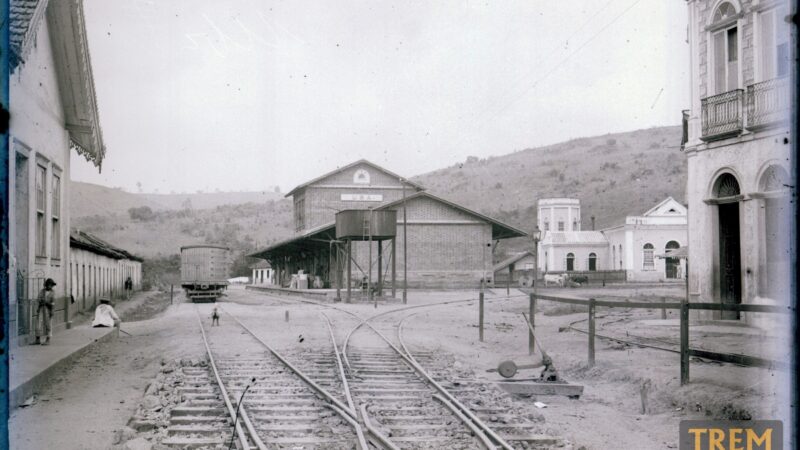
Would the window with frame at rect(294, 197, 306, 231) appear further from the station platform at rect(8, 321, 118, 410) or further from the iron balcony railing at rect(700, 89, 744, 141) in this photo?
the iron balcony railing at rect(700, 89, 744, 141)

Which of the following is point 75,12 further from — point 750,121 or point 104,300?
point 750,121

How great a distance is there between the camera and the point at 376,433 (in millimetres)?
6734

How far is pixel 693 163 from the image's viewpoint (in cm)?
1633

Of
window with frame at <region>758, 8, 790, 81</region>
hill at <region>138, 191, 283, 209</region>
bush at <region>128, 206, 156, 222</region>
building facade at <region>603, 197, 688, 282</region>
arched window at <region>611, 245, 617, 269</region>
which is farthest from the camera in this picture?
hill at <region>138, 191, 283, 209</region>

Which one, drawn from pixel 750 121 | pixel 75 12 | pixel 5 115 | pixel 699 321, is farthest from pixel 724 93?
pixel 5 115

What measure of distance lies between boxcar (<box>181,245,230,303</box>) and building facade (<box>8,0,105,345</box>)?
20.6m

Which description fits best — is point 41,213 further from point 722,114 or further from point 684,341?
point 722,114

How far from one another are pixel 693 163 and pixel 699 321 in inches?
145

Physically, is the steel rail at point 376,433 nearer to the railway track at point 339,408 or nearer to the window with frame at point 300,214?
the railway track at point 339,408

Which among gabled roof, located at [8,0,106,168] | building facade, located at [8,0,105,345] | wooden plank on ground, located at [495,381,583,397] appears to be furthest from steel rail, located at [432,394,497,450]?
gabled roof, located at [8,0,106,168]

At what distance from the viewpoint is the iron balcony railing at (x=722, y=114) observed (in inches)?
581

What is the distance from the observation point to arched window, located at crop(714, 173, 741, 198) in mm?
15453

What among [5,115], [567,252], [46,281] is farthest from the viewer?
[567,252]

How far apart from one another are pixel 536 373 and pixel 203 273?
28.7 meters
